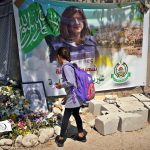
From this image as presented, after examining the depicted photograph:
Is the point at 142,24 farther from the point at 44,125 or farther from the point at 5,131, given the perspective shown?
the point at 5,131

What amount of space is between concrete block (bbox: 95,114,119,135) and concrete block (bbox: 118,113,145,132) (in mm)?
97

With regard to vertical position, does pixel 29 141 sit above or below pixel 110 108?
below

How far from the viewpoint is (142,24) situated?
29.4 feet

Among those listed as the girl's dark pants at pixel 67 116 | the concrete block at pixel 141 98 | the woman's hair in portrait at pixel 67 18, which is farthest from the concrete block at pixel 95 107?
the woman's hair in portrait at pixel 67 18

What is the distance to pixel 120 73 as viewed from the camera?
29.4 feet

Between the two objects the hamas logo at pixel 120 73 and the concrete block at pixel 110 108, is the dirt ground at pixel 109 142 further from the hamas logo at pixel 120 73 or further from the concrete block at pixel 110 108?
the hamas logo at pixel 120 73

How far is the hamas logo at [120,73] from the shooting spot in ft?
29.2

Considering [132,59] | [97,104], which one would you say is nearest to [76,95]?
[97,104]

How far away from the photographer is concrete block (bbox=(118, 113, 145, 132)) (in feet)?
24.2

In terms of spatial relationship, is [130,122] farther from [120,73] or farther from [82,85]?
[120,73]

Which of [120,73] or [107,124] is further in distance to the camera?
[120,73]

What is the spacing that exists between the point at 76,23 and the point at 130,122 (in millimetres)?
2348

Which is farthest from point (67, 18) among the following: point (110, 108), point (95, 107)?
point (110, 108)

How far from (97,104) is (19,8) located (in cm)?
247
